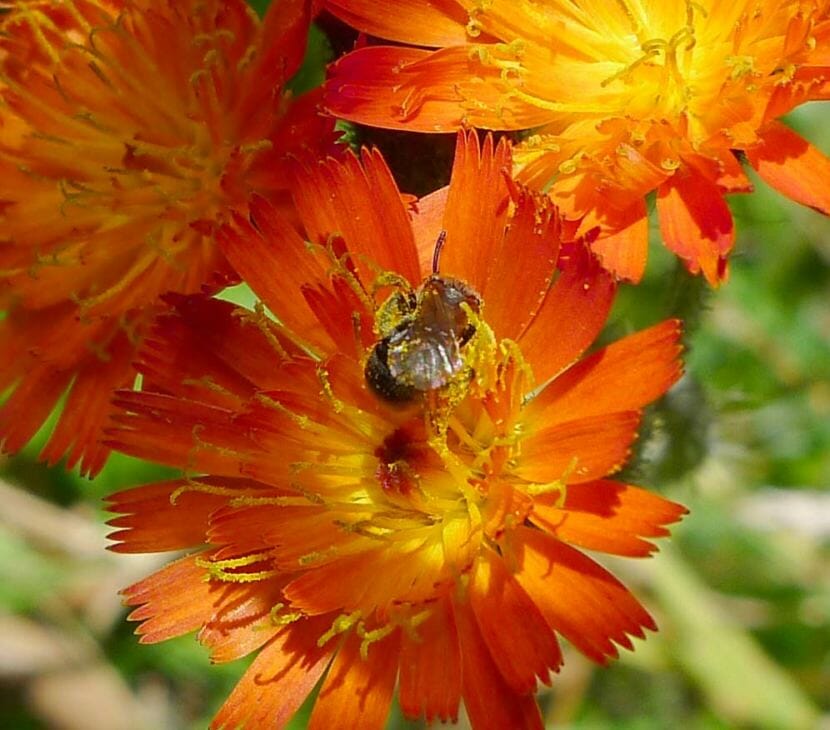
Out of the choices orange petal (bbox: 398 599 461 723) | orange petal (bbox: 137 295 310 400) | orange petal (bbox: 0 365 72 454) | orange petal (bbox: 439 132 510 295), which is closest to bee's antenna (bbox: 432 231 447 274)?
orange petal (bbox: 439 132 510 295)

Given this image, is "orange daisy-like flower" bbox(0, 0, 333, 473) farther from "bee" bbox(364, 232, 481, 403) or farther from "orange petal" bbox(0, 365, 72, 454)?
"bee" bbox(364, 232, 481, 403)

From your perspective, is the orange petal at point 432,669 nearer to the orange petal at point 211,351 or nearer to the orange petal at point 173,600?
the orange petal at point 173,600

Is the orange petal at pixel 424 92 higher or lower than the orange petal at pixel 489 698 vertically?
higher

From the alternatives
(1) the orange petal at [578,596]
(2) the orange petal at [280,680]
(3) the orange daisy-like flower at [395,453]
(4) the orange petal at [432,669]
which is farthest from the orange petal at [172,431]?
(1) the orange petal at [578,596]

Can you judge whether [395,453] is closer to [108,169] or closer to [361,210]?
[361,210]

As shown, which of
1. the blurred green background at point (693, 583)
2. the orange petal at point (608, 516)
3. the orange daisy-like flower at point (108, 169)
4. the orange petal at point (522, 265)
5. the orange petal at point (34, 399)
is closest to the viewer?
the orange petal at point (608, 516)

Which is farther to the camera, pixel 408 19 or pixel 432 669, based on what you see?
pixel 408 19

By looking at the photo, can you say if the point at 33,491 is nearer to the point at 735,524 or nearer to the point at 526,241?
the point at 735,524

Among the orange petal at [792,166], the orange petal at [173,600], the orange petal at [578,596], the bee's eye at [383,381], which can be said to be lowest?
the orange petal at [173,600]

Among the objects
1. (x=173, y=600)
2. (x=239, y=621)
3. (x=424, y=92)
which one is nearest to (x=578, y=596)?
(x=239, y=621)
